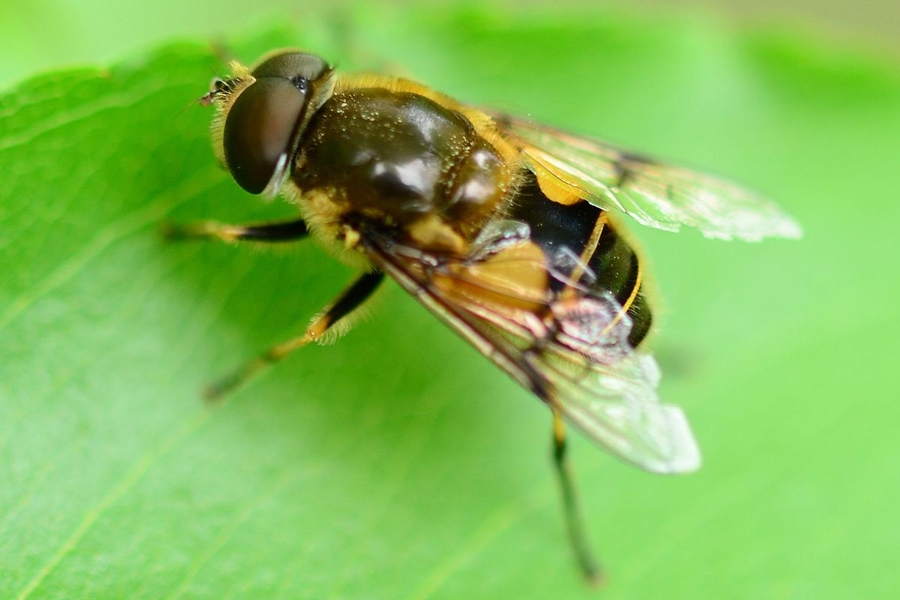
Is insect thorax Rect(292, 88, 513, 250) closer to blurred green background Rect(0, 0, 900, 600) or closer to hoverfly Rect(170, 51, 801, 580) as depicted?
hoverfly Rect(170, 51, 801, 580)

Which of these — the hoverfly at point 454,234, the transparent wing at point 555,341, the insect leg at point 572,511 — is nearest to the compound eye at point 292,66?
the hoverfly at point 454,234

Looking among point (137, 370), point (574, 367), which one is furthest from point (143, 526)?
point (574, 367)

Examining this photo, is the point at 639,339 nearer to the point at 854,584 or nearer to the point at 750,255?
the point at 750,255

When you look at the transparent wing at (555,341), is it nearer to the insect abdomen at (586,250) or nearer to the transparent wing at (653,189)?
the insect abdomen at (586,250)

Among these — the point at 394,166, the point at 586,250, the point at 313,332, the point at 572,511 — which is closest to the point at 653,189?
the point at 586,250

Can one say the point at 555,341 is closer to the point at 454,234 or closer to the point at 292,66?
the point at 454,234

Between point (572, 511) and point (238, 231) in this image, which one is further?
point (572, 511)
